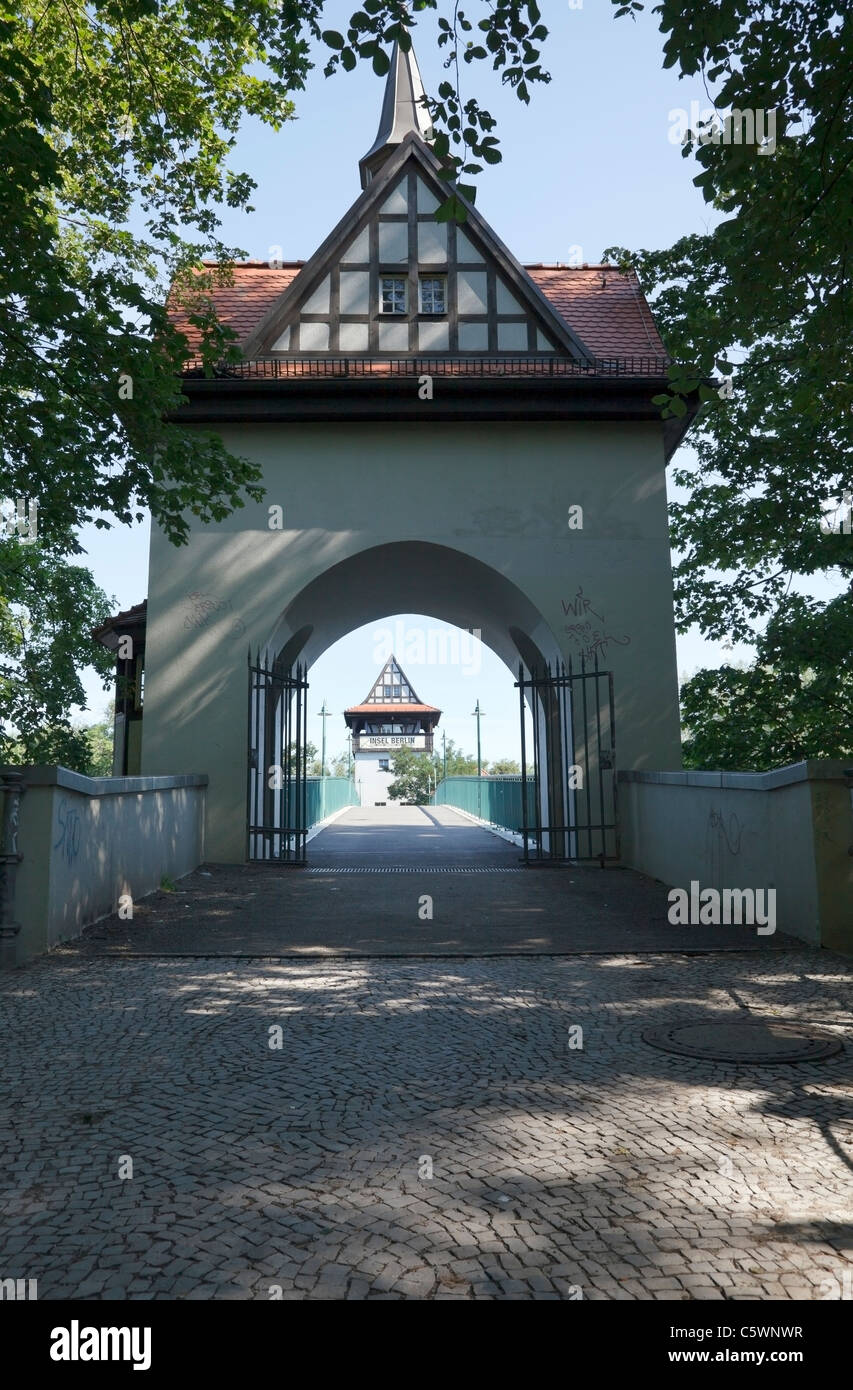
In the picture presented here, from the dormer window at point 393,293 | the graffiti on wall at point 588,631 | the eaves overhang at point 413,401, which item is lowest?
the graffiti on wall at point 588,631

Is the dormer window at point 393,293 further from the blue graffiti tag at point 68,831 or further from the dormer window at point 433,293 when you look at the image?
the blue graffiti tag at point 68,831

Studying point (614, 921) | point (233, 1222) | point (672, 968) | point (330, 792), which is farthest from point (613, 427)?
point (330, 792)

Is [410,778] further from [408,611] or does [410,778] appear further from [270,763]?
[270,763]

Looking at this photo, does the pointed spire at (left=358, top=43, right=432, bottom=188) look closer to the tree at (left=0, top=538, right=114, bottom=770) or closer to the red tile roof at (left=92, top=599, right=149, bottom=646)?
the tree at (left=0, top=538, right=114, bottom=770)

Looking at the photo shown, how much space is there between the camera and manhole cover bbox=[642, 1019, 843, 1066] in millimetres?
4492

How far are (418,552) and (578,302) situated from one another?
5.51m

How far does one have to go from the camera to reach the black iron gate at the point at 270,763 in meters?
13.5

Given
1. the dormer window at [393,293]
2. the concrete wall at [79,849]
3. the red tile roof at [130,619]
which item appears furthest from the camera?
the red tile roof at [130,619]

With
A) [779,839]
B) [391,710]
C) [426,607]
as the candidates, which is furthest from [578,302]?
[391,710]

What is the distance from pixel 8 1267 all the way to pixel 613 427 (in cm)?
1341

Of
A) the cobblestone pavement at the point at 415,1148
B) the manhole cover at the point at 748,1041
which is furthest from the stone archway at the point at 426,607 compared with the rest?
the manhole cover at the point at 748,1041

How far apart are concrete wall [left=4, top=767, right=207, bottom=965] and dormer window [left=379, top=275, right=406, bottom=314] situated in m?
8.35

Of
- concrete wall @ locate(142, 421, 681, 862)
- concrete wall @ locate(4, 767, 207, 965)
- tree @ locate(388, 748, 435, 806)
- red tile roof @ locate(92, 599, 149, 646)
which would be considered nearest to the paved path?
concrete wall @ locate(4, 767, 207, 965)

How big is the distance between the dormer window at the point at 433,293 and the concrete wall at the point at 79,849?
8.56 meters
